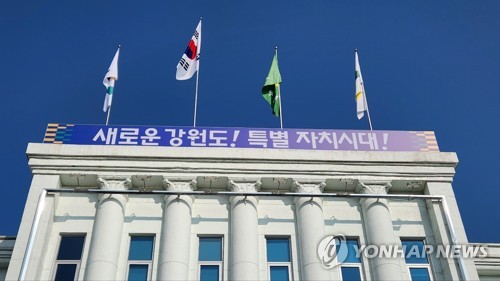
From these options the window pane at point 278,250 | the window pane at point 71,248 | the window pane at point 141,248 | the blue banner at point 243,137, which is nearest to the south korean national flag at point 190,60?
the blue banner at point 243,137

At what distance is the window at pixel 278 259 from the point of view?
23808 mm

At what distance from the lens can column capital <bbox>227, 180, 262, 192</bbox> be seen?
25.5 metres

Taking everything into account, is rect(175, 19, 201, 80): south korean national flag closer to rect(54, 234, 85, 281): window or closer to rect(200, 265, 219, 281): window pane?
rect(54, 234, 85, 281): window

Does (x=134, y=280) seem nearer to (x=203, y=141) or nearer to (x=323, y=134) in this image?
(x=203, y=141)

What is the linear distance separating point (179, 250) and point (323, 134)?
7.84m

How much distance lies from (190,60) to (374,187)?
11150 millimetres

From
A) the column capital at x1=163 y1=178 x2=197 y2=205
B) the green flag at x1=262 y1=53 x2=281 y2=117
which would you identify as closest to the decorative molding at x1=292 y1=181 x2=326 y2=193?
the column capital at x1=163 y1=178 x2=197 y2=205

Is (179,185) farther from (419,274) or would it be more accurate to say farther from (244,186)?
(419,274)

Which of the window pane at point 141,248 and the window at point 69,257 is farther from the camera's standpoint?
the window pane at point 141,248

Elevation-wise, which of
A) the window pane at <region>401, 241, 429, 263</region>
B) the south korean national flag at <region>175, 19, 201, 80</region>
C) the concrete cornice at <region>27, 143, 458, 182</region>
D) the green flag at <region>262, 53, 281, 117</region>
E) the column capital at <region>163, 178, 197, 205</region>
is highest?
the south korean national flag at <region>175, 19, 201, 80</region>

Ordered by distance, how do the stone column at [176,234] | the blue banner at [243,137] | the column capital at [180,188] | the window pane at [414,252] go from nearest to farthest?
1. the stone column at [176,234]
2. the window pane at [414,252]
3. the column capital at [180,188]
4. the blue banner at [243,137]

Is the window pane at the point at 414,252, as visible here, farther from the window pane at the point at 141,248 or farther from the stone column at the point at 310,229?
the window pane at the point at 141,248

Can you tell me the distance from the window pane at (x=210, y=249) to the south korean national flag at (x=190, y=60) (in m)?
9.45

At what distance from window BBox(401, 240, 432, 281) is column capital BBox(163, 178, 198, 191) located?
26.6ft
